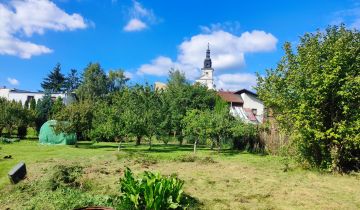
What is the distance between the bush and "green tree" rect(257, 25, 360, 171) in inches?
364

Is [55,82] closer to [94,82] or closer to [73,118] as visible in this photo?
[94,82]

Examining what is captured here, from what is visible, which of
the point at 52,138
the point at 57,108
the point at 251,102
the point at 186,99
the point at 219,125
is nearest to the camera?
the point at 219,125

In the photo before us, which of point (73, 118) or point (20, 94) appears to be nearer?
point (73, 118)

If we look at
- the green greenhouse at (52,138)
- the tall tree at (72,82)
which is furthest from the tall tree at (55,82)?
the green greenhouse at (52,138)

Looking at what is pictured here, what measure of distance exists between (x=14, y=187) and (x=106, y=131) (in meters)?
16.0

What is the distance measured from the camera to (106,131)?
26.6 m

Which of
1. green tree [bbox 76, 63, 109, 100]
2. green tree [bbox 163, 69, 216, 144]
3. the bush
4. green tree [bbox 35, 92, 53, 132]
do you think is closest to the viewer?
the bush

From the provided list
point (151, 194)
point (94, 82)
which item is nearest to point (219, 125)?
point (151, 194)

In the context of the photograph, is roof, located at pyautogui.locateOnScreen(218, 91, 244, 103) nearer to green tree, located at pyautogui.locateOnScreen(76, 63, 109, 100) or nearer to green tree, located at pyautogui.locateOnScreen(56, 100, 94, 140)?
green tree, located at pyautogui.locateOnScreen(76, 63, 109, 100)

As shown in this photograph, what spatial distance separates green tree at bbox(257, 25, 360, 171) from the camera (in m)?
15.0

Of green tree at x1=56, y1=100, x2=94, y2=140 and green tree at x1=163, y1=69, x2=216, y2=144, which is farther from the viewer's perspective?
green tree at x1=163, y1=69, x2=216, y2=144

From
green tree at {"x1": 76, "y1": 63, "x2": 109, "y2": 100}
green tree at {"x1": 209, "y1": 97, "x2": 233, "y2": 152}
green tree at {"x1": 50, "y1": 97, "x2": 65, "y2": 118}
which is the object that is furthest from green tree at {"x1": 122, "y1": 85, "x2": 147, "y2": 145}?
green tree at {"x1": 76, "y1": 63, "x2": 109, "y2": 100}

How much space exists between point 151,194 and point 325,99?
11.1 meters

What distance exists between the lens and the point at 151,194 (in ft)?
24.2
